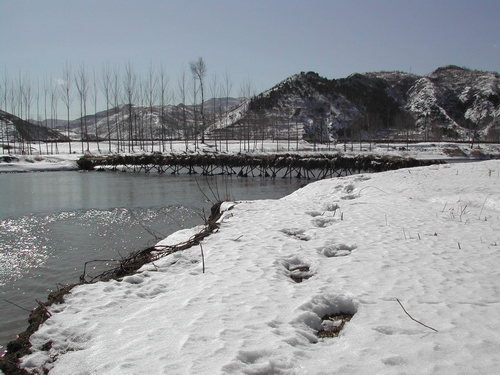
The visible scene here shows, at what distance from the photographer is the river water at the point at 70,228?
678 centimetres

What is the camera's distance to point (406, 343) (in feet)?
10.2

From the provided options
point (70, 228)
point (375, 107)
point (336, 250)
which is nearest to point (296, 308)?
point (336, 250)

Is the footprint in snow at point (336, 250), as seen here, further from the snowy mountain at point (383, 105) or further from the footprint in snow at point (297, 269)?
the snowy mountain at point (383, 105)

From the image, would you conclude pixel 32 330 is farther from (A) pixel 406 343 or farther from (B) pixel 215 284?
(A) pixel 406 343

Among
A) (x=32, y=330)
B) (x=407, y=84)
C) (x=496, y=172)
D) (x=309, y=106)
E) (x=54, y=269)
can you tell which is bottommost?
(x=54, y=269)

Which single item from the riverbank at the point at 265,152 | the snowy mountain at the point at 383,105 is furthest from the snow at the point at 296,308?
the snowy mountain at the point at 383,105

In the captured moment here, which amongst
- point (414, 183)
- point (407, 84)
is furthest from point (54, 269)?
point (407, 84)

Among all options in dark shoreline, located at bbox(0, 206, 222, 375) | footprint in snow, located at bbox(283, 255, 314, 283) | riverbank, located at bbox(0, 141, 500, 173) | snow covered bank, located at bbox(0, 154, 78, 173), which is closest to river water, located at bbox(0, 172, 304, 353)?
dark shoreline, located at bbox(0, 206, 222, 375)

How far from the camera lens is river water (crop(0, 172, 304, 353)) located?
22.2 feet

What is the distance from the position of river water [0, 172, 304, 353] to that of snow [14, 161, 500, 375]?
5.55 ft

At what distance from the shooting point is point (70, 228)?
11.2m

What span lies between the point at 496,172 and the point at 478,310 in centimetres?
1265

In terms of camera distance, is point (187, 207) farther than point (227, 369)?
Yes

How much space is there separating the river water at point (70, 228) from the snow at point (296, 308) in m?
1.69
